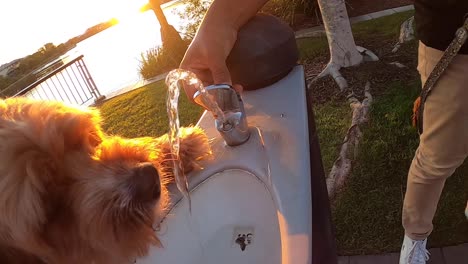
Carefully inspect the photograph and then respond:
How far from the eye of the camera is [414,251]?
2.54 m

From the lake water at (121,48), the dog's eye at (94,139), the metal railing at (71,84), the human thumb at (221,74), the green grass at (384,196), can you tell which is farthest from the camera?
the lake water at (121,48)

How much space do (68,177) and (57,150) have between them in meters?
0.12

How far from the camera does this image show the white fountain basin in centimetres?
155

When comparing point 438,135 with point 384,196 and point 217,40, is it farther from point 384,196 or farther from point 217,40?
point 384,196

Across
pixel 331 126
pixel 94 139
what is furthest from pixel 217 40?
pixel 331 126

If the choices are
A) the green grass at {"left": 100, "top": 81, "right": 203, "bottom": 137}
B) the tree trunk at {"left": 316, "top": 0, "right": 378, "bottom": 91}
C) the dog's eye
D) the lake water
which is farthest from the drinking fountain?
the lake water

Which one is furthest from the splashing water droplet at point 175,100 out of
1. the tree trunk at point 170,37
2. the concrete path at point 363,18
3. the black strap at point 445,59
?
the tree trunk at point 170,37

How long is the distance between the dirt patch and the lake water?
277 inches

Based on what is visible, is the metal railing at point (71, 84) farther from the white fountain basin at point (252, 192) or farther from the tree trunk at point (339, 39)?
the white fountain basin at point (252, 192)

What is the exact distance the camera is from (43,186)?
5.21ft

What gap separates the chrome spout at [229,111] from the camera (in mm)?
1809

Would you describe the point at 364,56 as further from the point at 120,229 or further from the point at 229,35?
the point at 120,229

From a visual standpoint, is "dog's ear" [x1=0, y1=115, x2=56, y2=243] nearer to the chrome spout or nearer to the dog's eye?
the dog's eye

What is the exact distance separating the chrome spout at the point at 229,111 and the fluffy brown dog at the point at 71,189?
0.18 meters
